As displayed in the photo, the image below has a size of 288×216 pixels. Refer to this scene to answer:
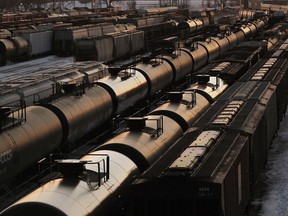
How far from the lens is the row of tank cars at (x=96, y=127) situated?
11.5m

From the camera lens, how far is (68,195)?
11.2 metres

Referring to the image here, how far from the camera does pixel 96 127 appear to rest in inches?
993

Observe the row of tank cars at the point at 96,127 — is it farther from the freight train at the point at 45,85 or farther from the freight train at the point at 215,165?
the freight train at the point at 45,85

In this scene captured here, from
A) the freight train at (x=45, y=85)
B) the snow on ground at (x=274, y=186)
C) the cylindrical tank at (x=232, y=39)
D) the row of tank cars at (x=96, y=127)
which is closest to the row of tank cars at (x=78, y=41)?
the cylindrical tank at (x=232, y=39)

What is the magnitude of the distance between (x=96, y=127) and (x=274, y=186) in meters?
8.71

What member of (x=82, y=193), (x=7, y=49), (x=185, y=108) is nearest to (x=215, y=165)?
(x=82, y=193)

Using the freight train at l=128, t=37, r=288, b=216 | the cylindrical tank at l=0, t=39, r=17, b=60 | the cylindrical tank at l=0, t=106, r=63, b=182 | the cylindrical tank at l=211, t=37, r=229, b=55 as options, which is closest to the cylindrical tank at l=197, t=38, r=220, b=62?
the cylindrical tank at l=211, t=37, r=229, b=55

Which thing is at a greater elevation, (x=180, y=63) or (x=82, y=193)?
(x=82, y=193)

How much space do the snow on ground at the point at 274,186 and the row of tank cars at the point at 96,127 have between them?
3410 millimetres

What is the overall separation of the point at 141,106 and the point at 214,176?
19.1 m

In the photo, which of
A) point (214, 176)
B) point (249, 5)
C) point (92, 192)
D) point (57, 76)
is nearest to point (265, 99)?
point (214, 176)

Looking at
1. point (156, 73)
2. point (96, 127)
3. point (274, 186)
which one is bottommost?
point (274, 186)

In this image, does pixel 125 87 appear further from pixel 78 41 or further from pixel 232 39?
pixel 232 39

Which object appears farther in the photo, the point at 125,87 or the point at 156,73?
the point at 156,73
